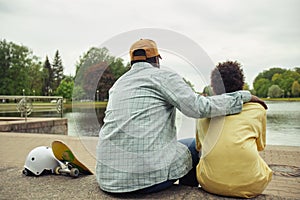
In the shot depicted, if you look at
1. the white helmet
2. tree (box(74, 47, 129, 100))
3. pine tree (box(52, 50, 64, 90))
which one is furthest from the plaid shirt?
pine tree (box(52, 50, 64, 90))

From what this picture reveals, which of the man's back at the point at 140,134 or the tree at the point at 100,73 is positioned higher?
the tree at the point at 100,73

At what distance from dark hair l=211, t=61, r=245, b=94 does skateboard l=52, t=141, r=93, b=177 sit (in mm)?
1235

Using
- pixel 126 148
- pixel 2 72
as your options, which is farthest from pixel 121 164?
pixel 2 72

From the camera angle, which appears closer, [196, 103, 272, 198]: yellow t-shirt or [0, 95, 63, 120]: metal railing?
[196, 103, 272, 198]: yellow t-shirt

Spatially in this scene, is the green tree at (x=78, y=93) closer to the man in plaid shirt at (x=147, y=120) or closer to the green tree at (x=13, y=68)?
the man in plaid shirt at (x=147, y=120)

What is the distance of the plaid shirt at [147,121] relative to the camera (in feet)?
5.75

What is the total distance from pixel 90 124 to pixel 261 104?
1207 millimetres

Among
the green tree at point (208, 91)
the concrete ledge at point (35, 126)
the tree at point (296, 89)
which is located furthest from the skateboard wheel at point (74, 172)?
the tree at point (296, 89)

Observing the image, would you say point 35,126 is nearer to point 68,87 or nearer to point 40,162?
point 68,87

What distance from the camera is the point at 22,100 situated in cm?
1102

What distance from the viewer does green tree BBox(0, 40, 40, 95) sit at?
46.3m

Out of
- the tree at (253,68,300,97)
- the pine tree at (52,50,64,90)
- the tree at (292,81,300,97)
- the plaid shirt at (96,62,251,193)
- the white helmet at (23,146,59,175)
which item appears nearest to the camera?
the plaid shirt at (96,62,251,193)

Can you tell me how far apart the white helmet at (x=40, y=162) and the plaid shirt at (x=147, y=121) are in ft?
2.84

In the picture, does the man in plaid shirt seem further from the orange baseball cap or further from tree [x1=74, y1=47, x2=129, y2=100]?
tree [x1=74, y1=47, x2=129, y2=100]
